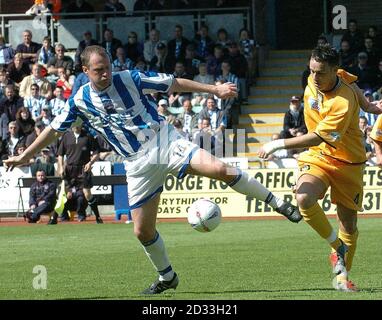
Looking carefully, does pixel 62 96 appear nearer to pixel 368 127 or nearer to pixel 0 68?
pixel 0 68

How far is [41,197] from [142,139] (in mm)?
13478

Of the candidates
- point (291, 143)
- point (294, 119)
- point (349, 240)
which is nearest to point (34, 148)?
point (291, 143)

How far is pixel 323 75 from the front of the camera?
31.3 feet

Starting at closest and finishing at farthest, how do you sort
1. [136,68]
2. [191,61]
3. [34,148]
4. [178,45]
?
[34,148] < [136,68] < [191,61] < [178,45]

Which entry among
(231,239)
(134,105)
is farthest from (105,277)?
(231,239)

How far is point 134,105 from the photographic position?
9.69 meters

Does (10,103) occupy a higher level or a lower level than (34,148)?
lower

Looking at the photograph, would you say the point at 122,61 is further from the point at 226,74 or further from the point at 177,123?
the point at 177,123

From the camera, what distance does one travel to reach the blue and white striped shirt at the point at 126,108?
9.66 m

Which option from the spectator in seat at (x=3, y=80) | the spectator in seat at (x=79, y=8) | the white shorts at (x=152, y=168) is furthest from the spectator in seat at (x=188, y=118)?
the white shorts at (x=152, y=168)

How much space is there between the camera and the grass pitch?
9766mm

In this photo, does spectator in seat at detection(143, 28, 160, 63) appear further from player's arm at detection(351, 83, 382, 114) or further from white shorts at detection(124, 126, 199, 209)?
white shorts at detection(124, 126, 199, 209)

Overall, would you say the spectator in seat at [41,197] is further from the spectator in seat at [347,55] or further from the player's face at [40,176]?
the spectator in seat at [347,55]
